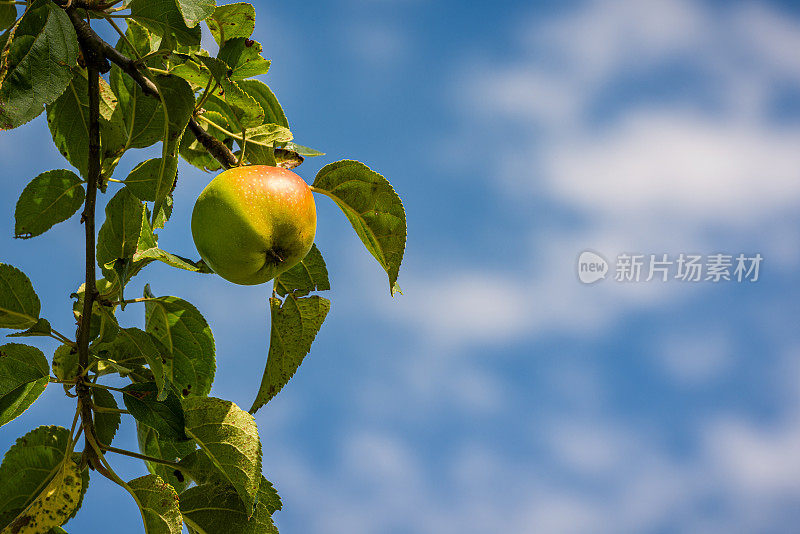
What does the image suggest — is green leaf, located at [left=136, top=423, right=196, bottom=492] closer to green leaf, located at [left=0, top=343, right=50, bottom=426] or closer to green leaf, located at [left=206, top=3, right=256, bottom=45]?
green leaf, located at [left=0, top=343, right=50, bottom=426]

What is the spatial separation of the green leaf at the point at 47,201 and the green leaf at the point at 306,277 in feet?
2.20

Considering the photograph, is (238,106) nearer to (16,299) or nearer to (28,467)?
(16,299)

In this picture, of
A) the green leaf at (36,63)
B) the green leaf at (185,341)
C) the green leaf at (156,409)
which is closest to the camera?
the green leaf at (36,63)

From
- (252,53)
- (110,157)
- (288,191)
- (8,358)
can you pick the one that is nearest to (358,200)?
(288,191)

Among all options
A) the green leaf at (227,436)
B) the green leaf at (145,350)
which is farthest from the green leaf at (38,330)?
the green leaf at (227,436)

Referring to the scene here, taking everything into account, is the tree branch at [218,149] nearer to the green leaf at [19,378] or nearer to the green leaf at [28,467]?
the green leaf at [19,378]

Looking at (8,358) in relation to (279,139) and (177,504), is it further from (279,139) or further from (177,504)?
(279,139)

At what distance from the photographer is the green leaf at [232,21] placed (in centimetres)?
203

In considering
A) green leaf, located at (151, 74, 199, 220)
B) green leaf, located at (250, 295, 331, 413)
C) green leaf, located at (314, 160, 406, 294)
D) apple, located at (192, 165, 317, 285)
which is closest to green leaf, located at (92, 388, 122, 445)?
green leaf, located at (250, 295, 331, 413)

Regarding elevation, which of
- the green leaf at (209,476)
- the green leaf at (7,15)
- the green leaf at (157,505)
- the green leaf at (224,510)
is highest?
the green leaf at (7,15)

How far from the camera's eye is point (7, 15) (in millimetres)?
1828

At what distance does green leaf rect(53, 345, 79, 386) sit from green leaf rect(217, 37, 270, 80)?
35.1 inches

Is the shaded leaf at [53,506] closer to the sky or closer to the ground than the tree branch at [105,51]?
closer to the ground

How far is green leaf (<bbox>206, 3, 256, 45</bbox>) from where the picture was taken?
2.03m
